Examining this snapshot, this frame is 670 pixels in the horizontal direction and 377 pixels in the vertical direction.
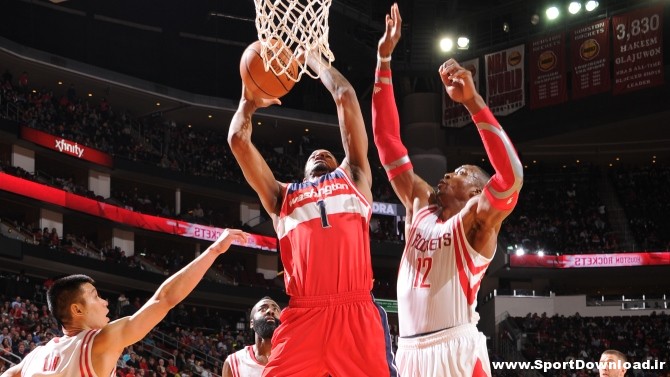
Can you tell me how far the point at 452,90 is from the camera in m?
5.19

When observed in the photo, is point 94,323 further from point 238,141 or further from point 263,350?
point 263,350

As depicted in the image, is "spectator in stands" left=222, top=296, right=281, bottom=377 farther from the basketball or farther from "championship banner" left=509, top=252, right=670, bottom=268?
"championship banner" left=509, top=252, right=670, bottom=268

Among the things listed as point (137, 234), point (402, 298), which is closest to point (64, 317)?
point (402, 298)

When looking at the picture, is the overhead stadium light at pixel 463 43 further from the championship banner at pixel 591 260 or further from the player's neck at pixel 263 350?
the player's neck at pixel 263 350

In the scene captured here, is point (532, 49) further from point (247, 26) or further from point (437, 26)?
point (247, 26)

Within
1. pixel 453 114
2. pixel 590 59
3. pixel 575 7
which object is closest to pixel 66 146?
pixel 453 114

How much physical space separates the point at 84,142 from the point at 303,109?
1042cm

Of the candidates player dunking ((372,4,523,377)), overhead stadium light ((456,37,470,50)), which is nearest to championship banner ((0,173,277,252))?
overhead stadium light ((456,37,470,50))

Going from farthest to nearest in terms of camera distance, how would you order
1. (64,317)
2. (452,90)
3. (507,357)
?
(507,357), (452,90), (64,317)

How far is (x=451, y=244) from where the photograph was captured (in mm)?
5504

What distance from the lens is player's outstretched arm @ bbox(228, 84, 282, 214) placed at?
5.36m

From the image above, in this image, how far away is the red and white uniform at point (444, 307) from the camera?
546cm

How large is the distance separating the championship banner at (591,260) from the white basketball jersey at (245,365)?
28.7 meters

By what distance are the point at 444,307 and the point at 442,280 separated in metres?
0.16
